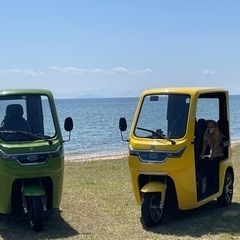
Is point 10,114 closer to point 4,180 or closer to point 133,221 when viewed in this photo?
point 4,180

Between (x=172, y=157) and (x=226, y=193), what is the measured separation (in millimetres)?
2037

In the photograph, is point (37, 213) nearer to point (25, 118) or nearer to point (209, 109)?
point (25, 118)

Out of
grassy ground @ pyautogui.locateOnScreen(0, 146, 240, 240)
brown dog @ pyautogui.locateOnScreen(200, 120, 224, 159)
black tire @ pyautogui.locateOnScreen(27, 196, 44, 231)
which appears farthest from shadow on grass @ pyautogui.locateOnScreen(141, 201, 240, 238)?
black tire @ pyautogui.locateOnScreen(27, 196, 44, 231)

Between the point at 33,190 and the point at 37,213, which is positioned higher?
the point at 33,190

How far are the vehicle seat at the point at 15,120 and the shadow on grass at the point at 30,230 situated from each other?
1.54m

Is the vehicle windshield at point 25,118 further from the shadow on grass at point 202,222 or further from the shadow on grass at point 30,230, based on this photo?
the shadow on grass at point 202,222

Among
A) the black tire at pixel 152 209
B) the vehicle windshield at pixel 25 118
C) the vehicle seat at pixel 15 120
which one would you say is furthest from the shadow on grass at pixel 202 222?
the vehicle seat at pixel 15 120

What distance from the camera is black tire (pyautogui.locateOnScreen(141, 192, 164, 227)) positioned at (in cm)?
893

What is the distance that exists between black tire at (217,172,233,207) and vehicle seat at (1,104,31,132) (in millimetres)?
3688

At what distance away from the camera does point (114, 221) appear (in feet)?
31.1

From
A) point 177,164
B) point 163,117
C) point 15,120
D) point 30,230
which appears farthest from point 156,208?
point 15,120

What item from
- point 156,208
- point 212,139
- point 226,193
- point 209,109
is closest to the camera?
point 156,208

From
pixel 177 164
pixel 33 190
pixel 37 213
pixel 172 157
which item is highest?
pixel 172 157

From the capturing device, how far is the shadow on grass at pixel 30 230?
337 inches
